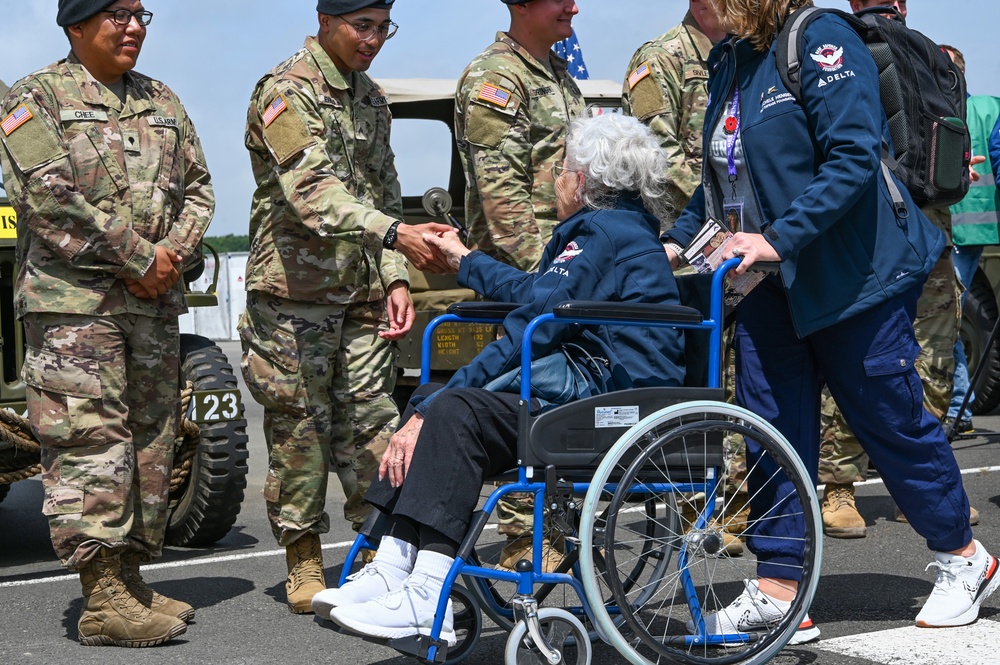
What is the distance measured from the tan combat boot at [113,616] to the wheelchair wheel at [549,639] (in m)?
1.52

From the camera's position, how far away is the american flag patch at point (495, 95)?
5395 millimetres

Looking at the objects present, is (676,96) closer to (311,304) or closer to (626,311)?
(311,304)

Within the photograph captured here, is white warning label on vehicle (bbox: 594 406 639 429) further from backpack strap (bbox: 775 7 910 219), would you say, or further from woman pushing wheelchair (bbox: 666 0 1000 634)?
backpack strap (bbox: 775 7 910 219)

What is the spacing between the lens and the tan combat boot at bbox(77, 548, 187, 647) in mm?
4637

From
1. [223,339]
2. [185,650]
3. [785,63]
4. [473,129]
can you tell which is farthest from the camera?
[223,339]

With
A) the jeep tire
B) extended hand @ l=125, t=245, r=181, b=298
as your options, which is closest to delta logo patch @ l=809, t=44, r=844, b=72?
extended hand @ l=125, t=245, r=181, b=298

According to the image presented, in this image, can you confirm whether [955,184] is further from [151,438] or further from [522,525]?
[151,438]

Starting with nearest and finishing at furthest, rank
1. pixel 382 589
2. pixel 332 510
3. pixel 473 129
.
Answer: pixel 382 589
pixel 473 129
pixel 332 510

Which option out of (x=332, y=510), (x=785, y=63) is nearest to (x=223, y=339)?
(x=332, y=510)

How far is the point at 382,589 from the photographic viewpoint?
12.3ft

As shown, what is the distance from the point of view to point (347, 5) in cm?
506

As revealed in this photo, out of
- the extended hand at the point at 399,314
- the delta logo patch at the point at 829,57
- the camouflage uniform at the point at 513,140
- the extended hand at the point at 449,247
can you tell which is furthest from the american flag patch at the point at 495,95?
the delta logo patch at the point at 829,57

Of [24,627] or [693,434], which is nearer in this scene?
[693,434]

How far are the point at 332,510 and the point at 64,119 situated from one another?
11.0ft
